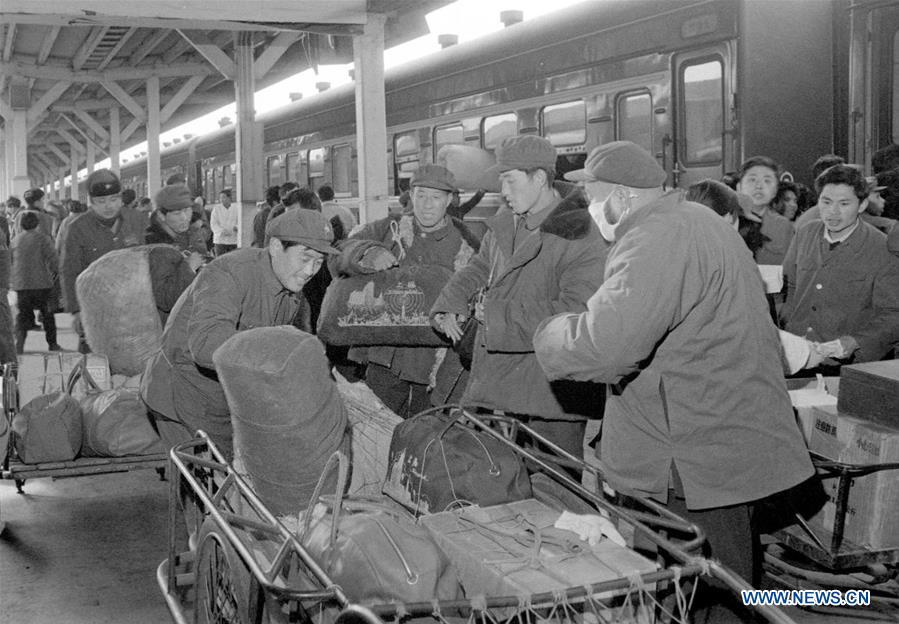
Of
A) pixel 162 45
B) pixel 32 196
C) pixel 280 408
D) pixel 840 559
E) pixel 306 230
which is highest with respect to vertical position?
pixel 162 45

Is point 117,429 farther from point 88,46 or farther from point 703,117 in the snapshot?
point 88,46

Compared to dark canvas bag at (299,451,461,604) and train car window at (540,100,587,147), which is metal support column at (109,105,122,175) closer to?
train car window at (540,100,587,147)

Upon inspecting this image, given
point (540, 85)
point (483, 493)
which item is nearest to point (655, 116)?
point (540, 85)

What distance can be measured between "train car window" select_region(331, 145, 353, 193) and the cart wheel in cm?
1118

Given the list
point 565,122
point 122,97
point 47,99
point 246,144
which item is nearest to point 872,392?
point 565,122

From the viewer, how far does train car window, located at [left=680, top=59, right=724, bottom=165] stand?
26.5 feet

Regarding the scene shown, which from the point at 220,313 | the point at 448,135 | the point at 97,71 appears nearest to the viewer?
the point at 220,313

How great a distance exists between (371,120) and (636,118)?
7.98ft

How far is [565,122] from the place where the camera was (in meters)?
9.66

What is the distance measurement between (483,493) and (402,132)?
378 inches

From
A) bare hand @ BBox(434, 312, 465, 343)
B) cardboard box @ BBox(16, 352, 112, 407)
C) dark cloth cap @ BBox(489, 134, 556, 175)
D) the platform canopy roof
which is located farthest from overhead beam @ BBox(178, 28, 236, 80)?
dark cloth cap @ BBox(489, 134, 556, 175)

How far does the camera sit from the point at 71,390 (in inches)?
232

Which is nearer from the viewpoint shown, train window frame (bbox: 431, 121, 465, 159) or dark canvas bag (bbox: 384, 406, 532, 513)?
dark canvas bag (bbox: 384, 406, 532, 513)

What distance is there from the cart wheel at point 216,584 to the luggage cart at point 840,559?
7.08 feet
